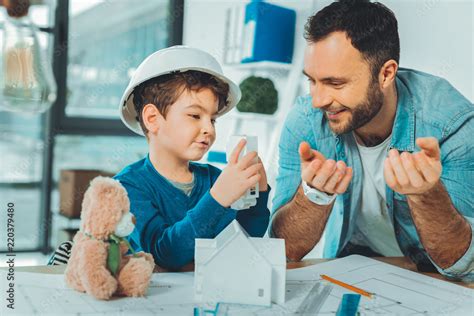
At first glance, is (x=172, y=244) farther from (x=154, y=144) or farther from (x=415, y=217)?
(x=415, y=217)

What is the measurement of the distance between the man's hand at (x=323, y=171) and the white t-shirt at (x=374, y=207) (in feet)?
1.13

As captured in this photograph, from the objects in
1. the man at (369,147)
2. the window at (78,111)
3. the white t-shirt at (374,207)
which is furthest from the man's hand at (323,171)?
the window at (78,111)

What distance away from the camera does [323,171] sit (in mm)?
986

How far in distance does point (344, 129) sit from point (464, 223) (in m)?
0.36

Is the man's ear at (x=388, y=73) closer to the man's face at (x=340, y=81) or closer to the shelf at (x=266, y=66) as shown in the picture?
the man's face at (x=340, y=81)

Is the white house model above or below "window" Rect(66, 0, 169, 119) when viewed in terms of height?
below

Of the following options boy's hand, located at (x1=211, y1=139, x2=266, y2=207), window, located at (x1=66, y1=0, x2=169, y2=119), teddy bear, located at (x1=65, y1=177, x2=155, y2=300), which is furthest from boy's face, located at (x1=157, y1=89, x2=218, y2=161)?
window, located at (x1=66, y1=0, x2=169, y2=119)

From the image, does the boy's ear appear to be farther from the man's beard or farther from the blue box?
the blue box

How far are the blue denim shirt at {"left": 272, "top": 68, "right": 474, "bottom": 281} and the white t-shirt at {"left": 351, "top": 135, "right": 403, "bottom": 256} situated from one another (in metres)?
0.02

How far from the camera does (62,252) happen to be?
105cm

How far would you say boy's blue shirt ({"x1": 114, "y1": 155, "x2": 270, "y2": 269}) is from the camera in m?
0.94

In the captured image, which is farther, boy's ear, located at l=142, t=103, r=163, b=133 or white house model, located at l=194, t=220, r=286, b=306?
boy's ear, located at l=142, t=103, r=163, b=133

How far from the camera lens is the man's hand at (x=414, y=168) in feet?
2.88

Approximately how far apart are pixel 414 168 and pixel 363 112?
41cm
